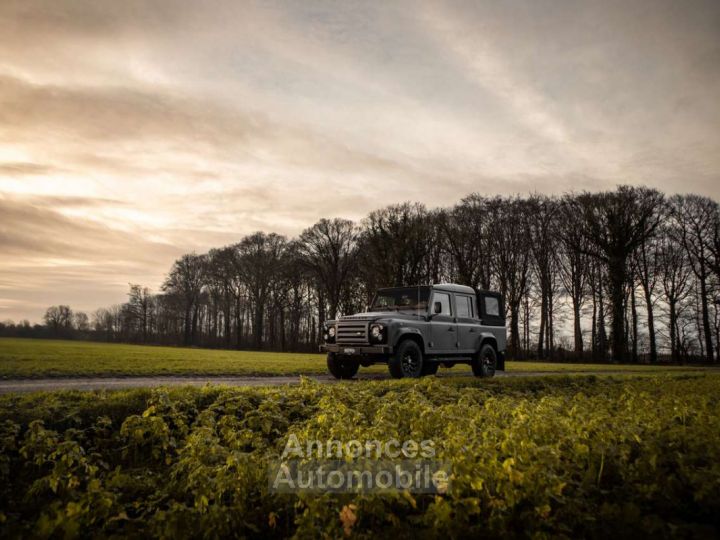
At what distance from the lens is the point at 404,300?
1468cm

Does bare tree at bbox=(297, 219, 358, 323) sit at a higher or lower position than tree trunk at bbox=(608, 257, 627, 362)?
higher

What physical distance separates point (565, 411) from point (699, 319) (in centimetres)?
4030

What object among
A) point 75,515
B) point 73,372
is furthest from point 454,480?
point 73,372

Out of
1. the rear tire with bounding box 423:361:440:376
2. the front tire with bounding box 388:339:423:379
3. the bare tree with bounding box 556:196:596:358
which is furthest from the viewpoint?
the bare tree with bounding box 556:196:596:358

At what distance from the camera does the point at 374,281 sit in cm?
4291

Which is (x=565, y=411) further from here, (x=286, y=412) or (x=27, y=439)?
(x=27, y=439)

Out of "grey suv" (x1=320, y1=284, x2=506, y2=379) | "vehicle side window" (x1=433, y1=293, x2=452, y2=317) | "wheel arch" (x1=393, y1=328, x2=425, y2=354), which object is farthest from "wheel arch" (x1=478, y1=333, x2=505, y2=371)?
"wheel arch" (x1=393, y1=328, x2=425, y2=354)

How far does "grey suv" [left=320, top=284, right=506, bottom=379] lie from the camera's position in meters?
12.8

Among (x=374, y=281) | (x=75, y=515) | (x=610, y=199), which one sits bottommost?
(x=75, y=515)

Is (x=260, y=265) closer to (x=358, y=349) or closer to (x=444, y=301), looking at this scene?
(x=444, y=301)

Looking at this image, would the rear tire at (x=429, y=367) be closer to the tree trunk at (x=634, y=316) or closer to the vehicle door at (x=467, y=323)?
the vehicle door at (x=467, y=323)

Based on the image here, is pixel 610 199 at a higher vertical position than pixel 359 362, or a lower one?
higher

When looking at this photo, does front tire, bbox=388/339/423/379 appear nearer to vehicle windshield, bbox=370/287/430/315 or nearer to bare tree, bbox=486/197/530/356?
vehicle windshield, bbox=370/287/430/315

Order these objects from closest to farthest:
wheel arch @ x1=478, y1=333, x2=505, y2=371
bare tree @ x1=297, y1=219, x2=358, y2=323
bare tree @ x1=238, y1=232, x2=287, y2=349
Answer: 1. wheel arch @ x1=478, y1=333, x2=505, y2=371
2. bare tree @ x1=297, y1=219, x2=358, y2=323
3. bare tree @ x1=238, y1=232, x2=287, y2=349
